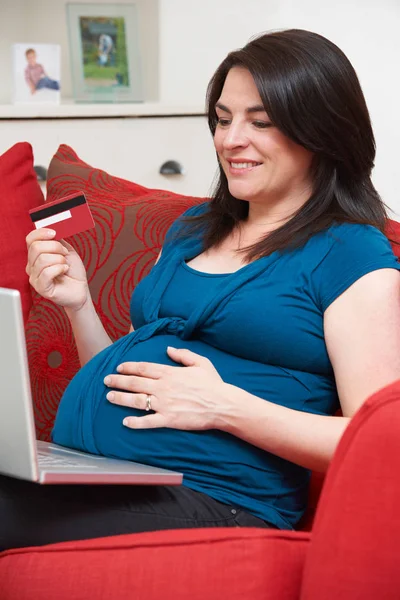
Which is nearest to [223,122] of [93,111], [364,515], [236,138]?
[236,138]

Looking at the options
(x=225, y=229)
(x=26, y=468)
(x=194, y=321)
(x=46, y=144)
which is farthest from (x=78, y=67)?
(x=26, y=468)

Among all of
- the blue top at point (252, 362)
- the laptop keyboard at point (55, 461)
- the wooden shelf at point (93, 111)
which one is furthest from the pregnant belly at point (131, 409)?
the wooden shelf at point (93, 111)

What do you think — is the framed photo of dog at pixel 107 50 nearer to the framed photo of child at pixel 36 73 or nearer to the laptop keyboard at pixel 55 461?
the framed photo of child at pixel 36 73

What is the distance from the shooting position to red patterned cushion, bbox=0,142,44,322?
5.43ft

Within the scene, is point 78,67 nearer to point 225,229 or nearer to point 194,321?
point 225,229

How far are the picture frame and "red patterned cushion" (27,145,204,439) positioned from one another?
158cm

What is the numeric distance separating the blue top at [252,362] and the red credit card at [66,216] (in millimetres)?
196

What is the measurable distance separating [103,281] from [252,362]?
0.42 metres

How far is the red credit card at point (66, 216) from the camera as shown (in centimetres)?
134

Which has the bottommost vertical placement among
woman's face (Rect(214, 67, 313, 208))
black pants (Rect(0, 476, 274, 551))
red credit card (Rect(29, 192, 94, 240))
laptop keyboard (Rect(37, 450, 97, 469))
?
black pants (Rect(0, 476, 274, 551))

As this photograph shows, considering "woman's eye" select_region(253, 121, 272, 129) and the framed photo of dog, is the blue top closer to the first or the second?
"woman's eye" select_region(253, 121, 272, 129)

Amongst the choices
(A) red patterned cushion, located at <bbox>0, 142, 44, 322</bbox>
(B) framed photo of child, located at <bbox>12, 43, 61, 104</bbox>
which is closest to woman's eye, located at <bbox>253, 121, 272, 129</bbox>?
(A) red patterned cushion, located at <bbox>0, 142, 44, 322</bbox>

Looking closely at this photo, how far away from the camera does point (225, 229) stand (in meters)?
1.56

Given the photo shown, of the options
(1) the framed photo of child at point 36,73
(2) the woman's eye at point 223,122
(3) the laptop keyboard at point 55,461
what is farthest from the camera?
(1) the framed photo of child at point 36,73
